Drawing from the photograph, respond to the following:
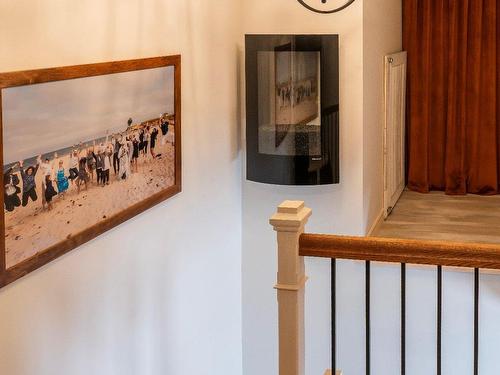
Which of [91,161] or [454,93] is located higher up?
[454,93]

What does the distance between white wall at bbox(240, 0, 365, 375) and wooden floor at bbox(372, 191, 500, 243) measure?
433 millimetres

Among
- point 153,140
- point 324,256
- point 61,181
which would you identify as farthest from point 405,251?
point 153,140

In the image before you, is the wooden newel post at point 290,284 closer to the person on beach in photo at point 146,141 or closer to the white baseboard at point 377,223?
the person on beach in photo at point 146,141

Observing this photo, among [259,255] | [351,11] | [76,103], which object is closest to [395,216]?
[259,255]

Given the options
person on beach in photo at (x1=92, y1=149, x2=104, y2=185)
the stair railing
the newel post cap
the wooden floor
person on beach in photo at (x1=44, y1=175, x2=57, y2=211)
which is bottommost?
the wooden floor

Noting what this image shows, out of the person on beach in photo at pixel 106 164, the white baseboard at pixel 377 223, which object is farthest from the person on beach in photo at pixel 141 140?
the white baseboard at pixel 377 223

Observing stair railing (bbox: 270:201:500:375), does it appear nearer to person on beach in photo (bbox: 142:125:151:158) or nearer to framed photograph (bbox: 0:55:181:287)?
framed photograph (bbox: 0:55:181:287)

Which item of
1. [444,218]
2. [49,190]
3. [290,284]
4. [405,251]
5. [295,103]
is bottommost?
[444,218]

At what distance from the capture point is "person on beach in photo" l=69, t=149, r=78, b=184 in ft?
9.73

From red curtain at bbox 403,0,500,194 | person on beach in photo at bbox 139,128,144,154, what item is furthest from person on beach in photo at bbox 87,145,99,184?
red curtain at bbox 403,0,500,194

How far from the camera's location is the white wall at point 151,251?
2.79 meters

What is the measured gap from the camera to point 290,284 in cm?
278

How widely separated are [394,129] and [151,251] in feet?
8.81

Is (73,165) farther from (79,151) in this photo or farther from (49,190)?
(49,190)
